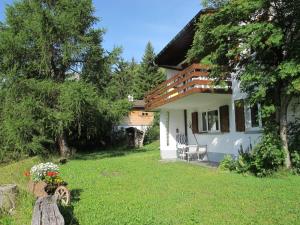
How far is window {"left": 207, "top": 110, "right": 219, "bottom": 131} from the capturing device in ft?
62.3

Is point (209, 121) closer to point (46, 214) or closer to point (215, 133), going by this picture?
point (215, 133)

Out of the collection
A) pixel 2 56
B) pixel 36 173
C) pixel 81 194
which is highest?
pixel 2 56

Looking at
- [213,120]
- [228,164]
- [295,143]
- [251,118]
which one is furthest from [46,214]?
[213,120]

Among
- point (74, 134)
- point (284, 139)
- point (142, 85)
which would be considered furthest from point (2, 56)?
point (142, 85)

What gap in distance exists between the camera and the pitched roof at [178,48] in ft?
59.7

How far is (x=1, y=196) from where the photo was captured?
795 centimetres

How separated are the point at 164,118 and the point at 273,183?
564 inches

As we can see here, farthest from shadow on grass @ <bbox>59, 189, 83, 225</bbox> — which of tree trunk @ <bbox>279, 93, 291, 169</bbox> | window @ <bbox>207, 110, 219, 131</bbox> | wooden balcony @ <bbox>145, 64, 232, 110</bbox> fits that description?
window @ <bbox>207, 110, 219, 131</bbox>

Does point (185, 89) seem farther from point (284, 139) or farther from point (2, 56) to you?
point (2, 56)

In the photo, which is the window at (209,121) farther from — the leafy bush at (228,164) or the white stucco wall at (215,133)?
the leafy bush at (228,164)

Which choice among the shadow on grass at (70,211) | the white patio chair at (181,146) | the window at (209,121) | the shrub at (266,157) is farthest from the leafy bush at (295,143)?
the white patio chair at (181,146)

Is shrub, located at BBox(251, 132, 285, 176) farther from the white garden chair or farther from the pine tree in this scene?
the white garden chair

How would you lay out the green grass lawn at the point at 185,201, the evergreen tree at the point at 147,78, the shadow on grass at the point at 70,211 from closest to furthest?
the green grass lawn at the point at 185,201
the shadow on grass at the point at 70,211
the evergreen tree at the point at 147,78

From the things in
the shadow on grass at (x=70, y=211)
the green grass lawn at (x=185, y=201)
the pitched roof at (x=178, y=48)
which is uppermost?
the pitched roof at (x=178, y=48)
